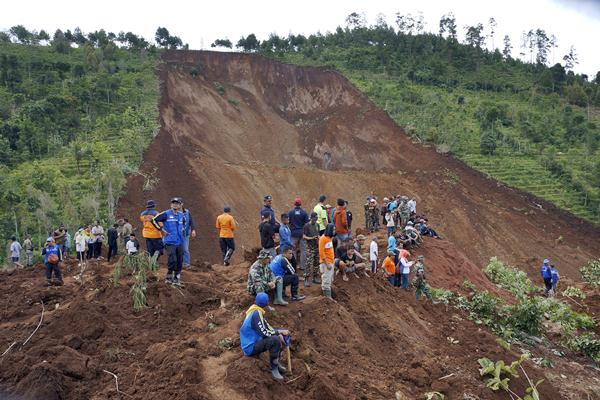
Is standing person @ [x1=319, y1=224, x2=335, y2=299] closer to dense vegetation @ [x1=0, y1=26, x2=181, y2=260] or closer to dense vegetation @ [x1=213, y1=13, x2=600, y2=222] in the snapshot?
dense vegetation @ [x1=0, y1=26, x2=181, y2=260]

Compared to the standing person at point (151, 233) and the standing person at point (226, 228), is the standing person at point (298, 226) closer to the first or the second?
the standing person at point (226, 228)

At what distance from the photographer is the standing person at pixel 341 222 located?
12062 mm

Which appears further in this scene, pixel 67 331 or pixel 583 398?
pixel 583 398

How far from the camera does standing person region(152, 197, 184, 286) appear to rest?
33.0ft

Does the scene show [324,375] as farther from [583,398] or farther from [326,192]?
[326,192]

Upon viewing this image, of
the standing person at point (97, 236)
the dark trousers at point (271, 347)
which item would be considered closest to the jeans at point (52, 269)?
the standing person at point (97, 236)

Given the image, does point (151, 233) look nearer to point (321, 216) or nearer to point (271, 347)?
point (321, 216)

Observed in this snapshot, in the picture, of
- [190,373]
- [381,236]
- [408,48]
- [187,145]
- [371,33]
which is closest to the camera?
[190,373]

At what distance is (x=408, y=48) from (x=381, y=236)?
49809 millimetres

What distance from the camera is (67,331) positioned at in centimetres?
895

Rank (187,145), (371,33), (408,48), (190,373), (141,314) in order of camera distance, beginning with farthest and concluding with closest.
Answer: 1. (371,33)
2. (408,48)
3. (187,145)
4. (141,314)
5. (190,373)

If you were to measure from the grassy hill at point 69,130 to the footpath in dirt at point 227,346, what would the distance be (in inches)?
426

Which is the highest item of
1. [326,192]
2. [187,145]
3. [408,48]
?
[408,48]

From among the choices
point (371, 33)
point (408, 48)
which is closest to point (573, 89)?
point (408, 48)
